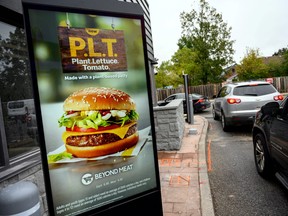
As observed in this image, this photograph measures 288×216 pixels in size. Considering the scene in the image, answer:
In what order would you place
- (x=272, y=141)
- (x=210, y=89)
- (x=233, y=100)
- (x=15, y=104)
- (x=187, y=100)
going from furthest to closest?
(x=210, y=89)
(x=187, y=100)
(x=233, y=100)
(x=272, y=141)
(x=15, y=104)

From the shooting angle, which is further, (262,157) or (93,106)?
(262,157)

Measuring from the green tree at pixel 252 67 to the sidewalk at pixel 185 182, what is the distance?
33.2 m

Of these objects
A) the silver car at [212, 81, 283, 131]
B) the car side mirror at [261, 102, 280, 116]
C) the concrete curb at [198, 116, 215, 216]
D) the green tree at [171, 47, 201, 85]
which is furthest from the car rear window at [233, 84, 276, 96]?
the green tree at [171, 47, 201, 85]

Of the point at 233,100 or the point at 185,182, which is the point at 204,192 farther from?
the point at 233,100

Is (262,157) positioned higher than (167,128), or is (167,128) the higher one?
(167,128)

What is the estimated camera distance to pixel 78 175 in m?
2.12

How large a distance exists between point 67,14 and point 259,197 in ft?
11.7

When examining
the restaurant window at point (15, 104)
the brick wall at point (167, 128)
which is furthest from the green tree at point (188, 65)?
the restaurant window at point (15, 104)

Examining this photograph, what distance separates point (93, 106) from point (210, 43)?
34.9 metres

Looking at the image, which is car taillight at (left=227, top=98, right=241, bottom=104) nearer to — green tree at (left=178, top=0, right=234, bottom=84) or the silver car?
the silver car

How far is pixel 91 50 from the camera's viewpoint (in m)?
2.14

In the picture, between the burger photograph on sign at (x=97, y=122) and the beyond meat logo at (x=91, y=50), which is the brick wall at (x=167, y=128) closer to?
the burger photograph on sign at (x=97, y=122)

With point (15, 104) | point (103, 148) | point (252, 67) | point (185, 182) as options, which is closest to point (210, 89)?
point (252, 67)

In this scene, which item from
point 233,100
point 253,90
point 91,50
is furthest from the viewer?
point 253,90
